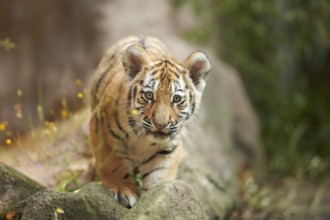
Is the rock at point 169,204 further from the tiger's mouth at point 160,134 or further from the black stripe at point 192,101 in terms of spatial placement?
the black stripe at point 192,101

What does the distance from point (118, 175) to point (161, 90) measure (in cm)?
82

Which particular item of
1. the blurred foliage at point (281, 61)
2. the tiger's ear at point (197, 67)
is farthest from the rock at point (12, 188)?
the blurred foliage at point (281, 61)

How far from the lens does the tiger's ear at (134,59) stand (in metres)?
5.04

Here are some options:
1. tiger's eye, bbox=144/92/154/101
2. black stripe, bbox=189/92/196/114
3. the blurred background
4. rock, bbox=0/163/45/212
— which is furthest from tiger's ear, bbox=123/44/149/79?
the blurred background

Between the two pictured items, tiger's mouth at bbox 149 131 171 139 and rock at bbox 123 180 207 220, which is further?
tiger's mouth at bbox 149 131 171 139

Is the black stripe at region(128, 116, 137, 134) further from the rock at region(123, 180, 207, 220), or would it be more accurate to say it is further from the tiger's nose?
the rock at region(123, 180, 207, 220)

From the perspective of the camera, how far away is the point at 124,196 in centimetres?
506

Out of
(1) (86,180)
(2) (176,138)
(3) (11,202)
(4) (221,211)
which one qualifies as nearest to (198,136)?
(4) (221,211)

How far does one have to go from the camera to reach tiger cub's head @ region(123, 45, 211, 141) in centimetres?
480

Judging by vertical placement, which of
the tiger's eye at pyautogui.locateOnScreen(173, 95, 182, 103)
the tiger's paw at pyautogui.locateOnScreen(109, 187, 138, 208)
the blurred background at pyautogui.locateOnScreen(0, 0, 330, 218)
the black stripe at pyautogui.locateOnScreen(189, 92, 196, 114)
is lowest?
the tiger's paw at pyautogui.locateOnScreen(109, 187, 138, 208)

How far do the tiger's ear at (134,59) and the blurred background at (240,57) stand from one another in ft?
13.3

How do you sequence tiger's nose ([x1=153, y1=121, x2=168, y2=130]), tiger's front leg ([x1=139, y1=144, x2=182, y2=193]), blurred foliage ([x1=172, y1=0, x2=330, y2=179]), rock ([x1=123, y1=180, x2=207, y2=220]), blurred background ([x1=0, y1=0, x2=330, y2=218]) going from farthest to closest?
1. blurred foliage ([x1=172, y1=0, x2=330, y2=179])
2. blurred background ([x1=0, y1=0, x2=330, y2=218])
3. tiger's front leg ([x1=139, y1=144, x2=182, y2=193])
4. tiger's nose ([x1=153, y1=121, x2=168, y2=130])
5. rock ([x1=123, y1=180, x2=207, y2=220])

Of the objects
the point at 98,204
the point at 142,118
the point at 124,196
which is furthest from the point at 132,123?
the point at 98,204

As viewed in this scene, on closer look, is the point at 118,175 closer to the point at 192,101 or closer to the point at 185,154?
the point at 192,101
